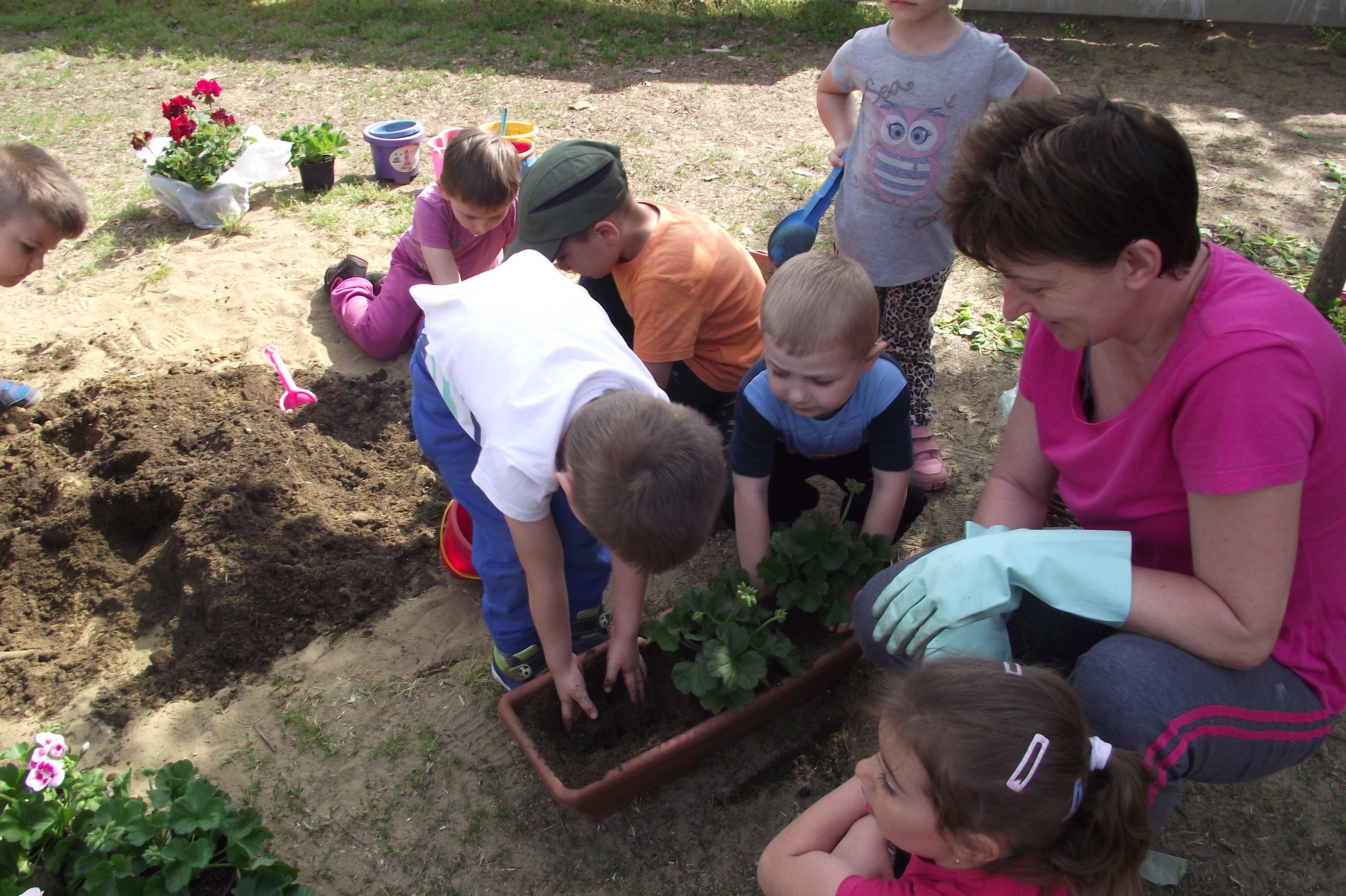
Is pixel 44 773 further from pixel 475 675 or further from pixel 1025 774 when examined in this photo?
pixel 1025 774

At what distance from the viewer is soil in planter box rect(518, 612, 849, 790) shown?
200cm

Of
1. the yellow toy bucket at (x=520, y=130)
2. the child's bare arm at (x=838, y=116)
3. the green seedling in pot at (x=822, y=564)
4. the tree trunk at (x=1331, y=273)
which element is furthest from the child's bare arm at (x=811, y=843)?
the yellow toy bucket at (x=520, y=130)

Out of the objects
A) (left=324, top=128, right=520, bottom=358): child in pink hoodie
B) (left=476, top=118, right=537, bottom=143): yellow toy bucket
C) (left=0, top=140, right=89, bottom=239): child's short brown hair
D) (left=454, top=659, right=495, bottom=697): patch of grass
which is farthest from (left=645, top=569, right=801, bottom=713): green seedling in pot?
(left=476, top=118, right=537, bottom=143): yellow toy bucket

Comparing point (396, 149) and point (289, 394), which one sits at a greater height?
point (396, 149)

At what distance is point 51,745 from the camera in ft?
5.65

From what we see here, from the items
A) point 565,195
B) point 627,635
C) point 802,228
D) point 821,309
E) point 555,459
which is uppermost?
point 565,195

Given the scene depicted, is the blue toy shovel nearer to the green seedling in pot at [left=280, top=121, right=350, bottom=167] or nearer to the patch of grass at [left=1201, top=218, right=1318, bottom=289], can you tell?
the patch of grass at [left=1201, top=218, right=1318, bottom=289]

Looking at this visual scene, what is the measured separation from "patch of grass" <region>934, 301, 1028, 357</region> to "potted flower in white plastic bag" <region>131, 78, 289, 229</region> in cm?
387

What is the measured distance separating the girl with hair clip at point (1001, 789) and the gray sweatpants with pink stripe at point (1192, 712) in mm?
101

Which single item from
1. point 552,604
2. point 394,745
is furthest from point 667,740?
point 394,745

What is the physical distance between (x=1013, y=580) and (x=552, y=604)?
Answer: 3.27ft

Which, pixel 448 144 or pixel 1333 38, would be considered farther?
pixel 1333 38

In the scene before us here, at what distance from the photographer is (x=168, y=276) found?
13.5ft

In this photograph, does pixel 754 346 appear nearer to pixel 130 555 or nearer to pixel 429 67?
pixel 130 555
